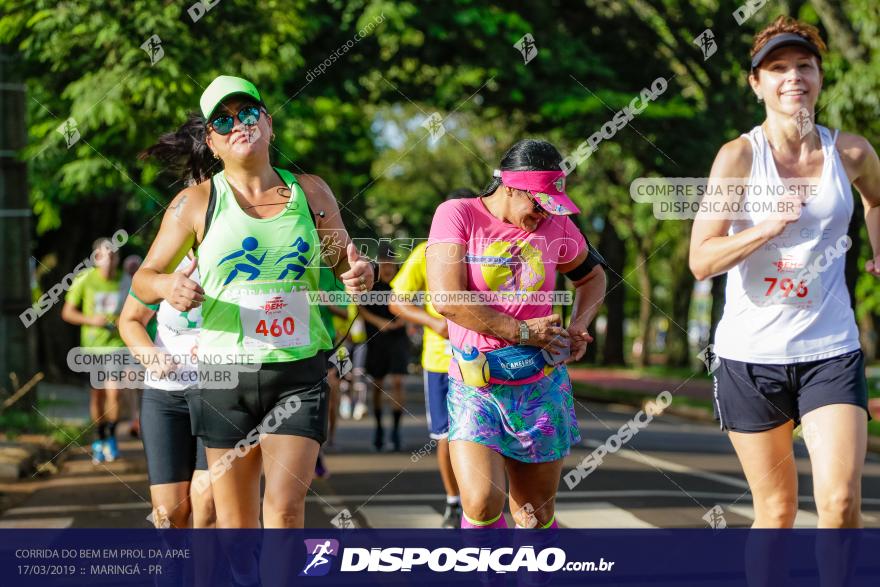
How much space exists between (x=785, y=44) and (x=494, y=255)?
1.29 meters

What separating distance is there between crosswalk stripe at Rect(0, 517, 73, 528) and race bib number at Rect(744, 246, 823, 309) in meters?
5.12

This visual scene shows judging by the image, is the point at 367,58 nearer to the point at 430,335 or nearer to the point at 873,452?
the point at 873,452

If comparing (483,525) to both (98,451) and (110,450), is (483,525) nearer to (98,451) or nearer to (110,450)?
(110,450)

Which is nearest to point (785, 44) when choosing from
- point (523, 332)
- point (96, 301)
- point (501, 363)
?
point (523, 332)

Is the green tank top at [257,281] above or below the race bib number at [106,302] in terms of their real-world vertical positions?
below

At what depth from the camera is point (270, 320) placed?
16.2 ft

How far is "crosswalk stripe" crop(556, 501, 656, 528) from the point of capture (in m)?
8.52

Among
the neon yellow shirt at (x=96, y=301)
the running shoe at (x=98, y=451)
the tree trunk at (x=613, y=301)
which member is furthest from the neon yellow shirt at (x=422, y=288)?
the tree trunk at (x=613, y=301)

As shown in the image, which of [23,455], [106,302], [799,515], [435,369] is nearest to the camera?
[799,515]

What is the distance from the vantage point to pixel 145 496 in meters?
10.2

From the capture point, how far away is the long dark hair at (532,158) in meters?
5.09

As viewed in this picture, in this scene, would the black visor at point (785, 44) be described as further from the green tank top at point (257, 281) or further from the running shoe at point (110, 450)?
the running shoe at point (110, 450)

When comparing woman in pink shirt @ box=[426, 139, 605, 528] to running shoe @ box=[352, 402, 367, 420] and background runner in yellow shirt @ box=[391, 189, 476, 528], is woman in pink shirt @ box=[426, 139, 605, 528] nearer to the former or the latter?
background runner in yellow shirt @ box=[391, 189, 476, 528]

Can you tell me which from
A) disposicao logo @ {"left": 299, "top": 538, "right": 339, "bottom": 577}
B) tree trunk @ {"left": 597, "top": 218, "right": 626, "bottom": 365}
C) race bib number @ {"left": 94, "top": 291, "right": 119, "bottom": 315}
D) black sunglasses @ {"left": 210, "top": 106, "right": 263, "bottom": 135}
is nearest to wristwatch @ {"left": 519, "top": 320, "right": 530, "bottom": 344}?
disposicao logo @ {"left": 299, "top": 538, "right": 339, "bottom": 577}
